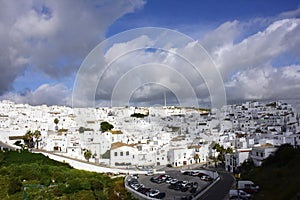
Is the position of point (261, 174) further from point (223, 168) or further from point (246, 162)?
point (223, 168)

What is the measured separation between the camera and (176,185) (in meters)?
16.0

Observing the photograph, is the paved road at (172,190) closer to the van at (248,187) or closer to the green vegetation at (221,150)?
the van at (248,187)

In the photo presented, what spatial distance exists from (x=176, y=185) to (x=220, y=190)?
2.39 meters

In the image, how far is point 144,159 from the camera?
2536 cm

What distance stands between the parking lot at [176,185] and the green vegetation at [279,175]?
7.79ft

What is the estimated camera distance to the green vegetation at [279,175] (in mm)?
11101

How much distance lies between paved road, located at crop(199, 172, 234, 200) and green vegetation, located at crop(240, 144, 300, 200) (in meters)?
1.04

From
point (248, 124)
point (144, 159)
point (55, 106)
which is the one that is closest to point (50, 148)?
point (144, 159)

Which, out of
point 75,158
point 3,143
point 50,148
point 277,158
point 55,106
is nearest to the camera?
point 277,158

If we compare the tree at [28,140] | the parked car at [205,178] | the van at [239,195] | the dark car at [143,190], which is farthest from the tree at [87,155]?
the van at [239,195]

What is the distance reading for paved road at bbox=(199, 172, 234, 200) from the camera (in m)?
13.1

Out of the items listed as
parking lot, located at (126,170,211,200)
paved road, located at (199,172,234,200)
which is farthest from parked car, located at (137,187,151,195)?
paved road, located at (199,172,234,200)

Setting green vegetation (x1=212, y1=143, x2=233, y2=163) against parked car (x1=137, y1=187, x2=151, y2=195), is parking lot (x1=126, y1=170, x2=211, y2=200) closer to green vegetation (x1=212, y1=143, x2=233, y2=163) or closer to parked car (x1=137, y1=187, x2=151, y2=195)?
parked car (x1=137, y1=187, x2=151, y2=195)

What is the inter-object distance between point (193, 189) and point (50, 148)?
54.4ft
